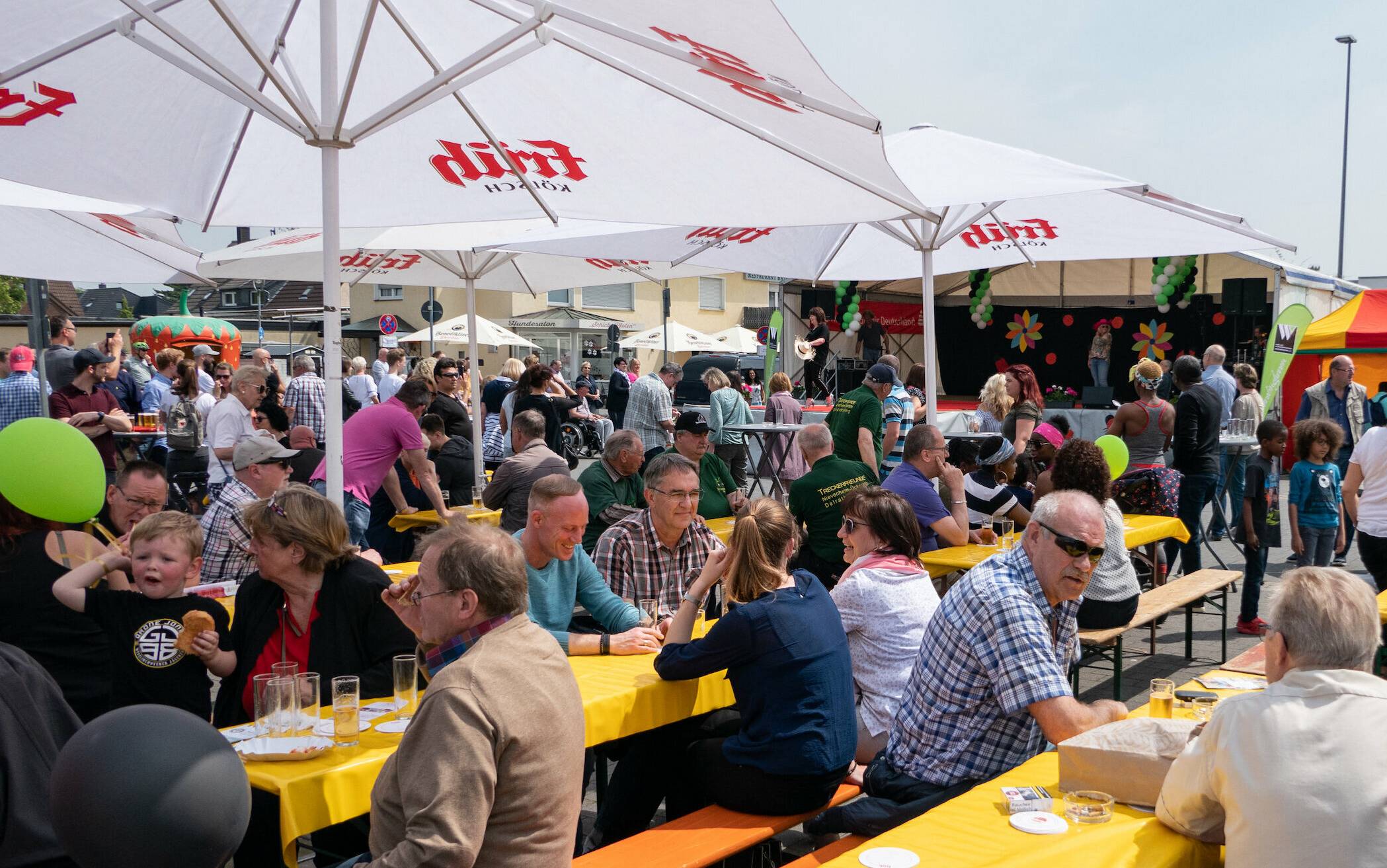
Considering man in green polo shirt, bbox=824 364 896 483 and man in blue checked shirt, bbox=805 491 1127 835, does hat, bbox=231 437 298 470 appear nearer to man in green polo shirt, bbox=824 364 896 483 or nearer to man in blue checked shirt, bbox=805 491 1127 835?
man in blue checked shirt, bbox=805 491 1127 835

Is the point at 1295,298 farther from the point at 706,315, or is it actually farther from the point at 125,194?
the point at 706,315

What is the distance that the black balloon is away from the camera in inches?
60.4

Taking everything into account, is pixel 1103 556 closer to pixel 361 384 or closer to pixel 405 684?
pixel 405 684

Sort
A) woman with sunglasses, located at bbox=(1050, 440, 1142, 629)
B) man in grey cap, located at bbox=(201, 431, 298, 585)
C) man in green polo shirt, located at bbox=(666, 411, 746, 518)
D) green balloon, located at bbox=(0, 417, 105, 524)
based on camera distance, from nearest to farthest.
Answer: green balloon, located at bbox=(0, 417, 105, 524) < man in grey cap, located at bbox=(201, 431, 298, 585) < woman with sunglasses, located at bbox=(1050, 440, 1142, 629) < man in green polo shirt, located at bbox=(666, 411, 746, 518)

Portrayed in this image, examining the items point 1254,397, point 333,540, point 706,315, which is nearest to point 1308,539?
point 1254,397

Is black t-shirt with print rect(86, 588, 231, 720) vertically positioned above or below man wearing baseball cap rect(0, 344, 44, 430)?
below

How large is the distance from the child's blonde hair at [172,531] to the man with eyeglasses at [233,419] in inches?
173

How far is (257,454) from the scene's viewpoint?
5.12 metres

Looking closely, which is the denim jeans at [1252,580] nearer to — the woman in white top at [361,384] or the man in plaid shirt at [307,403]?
the man in plaid shirt at [307,403]

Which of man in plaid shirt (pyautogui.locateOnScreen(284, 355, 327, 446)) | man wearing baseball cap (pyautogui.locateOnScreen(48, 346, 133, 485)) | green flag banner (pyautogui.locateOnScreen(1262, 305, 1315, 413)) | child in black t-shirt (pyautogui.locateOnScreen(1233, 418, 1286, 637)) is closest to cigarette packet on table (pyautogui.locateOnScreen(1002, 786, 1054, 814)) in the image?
child in black t-shirt (pyautogui.locateOnScreen(1233, 418, 1286, 637))

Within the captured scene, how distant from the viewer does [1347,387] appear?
11.7 meters

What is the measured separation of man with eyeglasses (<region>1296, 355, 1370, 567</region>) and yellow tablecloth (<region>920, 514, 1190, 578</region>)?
16.3ft

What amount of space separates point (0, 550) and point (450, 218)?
2724mm

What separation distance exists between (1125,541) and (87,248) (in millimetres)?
6531
